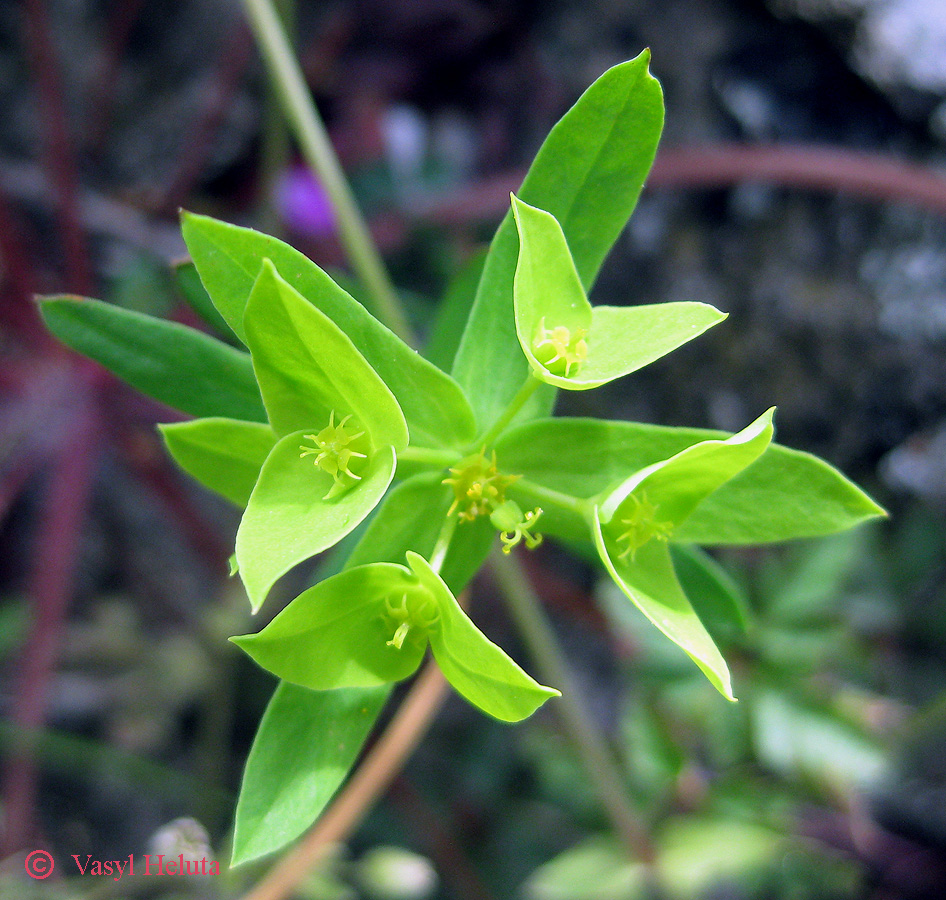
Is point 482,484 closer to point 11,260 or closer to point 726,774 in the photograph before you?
point 726,774

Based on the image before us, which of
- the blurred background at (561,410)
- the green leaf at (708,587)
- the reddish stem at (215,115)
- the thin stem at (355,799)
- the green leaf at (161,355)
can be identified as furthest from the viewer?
the reddish stem at (215,115)

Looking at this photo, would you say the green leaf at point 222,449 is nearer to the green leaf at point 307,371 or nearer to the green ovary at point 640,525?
the green leaf at point 307,371

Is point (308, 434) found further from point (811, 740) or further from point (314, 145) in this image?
point (811, 740)

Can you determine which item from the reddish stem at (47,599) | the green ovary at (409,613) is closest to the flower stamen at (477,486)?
the green ovary at (409,613)

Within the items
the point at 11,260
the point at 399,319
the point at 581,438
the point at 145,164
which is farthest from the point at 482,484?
the point at 145,164

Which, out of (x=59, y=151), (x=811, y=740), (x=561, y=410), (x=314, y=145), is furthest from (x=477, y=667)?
(x=59, y=151)

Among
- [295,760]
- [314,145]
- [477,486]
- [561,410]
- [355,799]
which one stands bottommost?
[355,799]
